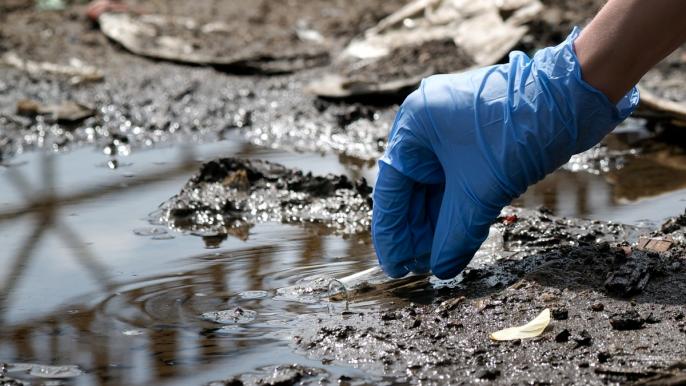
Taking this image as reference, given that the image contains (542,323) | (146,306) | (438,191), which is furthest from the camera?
(438,191)

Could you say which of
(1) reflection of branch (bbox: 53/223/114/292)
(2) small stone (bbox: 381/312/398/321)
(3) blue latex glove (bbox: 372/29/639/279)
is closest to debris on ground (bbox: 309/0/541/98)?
(1) reflection of branch (bbox: 53/223/114/292)

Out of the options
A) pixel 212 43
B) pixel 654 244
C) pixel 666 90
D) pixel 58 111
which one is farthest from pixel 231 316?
pixel 212 43

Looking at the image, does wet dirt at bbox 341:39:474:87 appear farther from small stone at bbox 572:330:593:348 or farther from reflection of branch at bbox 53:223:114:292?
small stone at bbox 572:330:593:348

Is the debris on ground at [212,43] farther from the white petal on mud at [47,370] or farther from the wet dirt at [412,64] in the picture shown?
the white petal on mud at [47,370]

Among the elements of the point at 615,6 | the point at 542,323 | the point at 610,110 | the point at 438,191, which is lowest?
the point at 542,323

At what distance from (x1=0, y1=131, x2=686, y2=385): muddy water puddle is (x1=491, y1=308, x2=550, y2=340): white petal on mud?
0.38m

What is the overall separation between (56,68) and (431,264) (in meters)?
3.64

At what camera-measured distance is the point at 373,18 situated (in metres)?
6.95

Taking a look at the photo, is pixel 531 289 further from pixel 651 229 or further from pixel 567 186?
pixel 567 186

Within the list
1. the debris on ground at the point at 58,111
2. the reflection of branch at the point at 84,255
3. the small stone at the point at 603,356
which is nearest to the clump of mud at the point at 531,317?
the small stone at the point at 603,356

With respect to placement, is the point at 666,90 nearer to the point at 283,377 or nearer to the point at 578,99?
the point at 578,99

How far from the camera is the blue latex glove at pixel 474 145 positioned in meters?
2.88

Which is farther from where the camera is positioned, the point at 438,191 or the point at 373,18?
the point at 373,18

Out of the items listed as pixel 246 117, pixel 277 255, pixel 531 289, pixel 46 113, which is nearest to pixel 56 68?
pixel 46 113
